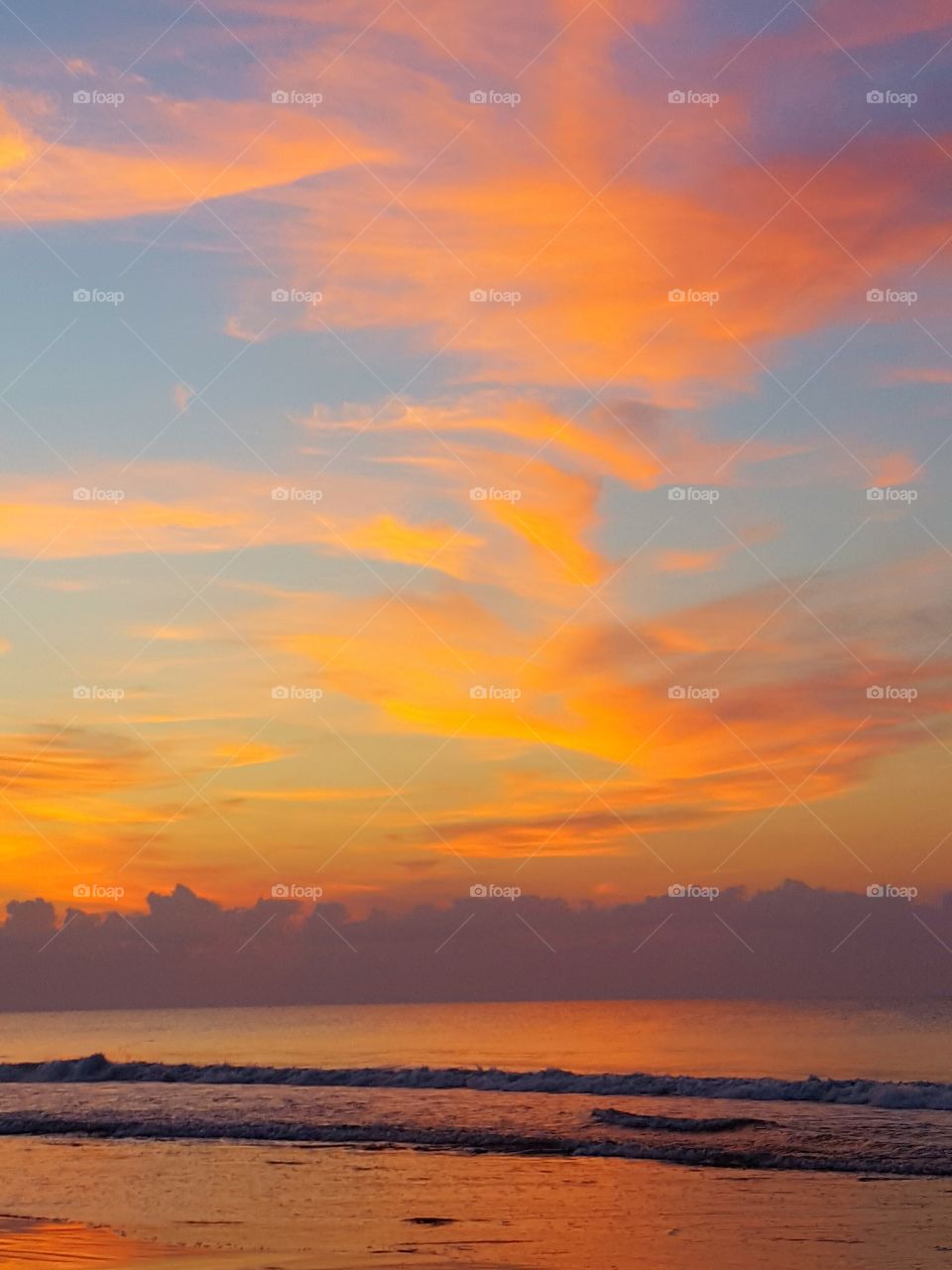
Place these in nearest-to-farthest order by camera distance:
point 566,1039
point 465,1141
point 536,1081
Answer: point 465,1141 → point 536,1081 → point 566,1039

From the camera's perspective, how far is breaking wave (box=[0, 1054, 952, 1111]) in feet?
115

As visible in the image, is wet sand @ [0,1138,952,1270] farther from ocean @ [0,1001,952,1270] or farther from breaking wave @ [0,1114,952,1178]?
breaking wave @ [0,1114,952,1178]

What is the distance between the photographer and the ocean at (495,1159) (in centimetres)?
1730

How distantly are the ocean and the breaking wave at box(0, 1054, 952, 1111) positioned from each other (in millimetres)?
117

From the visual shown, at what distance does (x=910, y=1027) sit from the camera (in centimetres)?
7194

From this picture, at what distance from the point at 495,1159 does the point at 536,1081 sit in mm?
16994

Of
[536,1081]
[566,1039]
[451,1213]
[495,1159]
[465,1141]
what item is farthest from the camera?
[566,1039]

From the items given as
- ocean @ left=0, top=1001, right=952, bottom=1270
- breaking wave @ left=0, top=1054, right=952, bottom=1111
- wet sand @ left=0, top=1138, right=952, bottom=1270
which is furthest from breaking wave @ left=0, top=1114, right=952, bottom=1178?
breaking wave @ left=0, top=1054, right=952, bottom=1111

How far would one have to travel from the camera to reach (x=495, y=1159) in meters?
24.9

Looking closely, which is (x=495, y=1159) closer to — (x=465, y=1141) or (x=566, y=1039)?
(x=465, y=1141)

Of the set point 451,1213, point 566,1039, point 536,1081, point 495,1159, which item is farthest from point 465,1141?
point 566,1039

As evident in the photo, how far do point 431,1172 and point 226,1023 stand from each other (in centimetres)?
7810

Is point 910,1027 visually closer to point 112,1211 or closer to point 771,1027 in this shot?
point 771,1027

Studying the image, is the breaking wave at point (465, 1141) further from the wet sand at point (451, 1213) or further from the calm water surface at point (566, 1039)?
the calm water surface at point (566, 1039)
